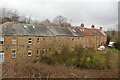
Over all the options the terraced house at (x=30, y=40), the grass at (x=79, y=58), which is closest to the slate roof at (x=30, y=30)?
the terraced house at (x=30, y=40)

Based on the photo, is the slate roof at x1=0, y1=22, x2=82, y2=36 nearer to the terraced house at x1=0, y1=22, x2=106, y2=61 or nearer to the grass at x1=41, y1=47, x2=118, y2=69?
the terraced house at x1=0, y1=22, x2=106, y2=61

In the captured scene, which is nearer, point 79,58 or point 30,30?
point 79,58

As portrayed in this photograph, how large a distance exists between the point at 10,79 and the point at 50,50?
486 inches

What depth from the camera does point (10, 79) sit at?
6.53 metres

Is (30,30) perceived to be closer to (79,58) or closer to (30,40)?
(30,40)

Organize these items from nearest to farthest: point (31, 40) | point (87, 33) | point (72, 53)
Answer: point (72, 53)
point (31, 40)
point (87, 33)

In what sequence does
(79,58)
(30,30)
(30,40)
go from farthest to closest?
(30,30), (30,40), (79,58)

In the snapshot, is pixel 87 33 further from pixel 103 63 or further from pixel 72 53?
pixel 103 63

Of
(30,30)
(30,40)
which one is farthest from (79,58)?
(30,30)

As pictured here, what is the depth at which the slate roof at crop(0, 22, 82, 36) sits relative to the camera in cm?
2042

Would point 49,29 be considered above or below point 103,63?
above

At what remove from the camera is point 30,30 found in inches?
865

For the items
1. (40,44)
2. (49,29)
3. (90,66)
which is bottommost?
(90,66)

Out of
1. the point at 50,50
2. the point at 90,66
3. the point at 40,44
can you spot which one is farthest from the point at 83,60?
the point at 40,44
